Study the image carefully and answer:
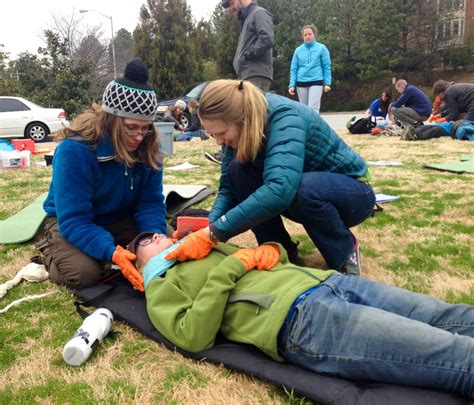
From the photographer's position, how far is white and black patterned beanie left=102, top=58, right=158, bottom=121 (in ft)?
8.59

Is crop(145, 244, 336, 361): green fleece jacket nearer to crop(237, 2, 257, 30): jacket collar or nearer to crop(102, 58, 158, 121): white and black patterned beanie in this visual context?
crop(102, 58, 158, 121): white and black patterned beanie

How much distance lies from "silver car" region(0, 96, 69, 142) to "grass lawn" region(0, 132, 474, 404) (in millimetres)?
9292

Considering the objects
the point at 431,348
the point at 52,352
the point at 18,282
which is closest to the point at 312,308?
the point at 431,348

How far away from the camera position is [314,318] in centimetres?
180

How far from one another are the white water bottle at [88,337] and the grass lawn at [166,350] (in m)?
0.04

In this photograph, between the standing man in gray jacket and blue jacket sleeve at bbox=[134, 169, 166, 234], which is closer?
blue jacket sleeve at bbox=[134, 169, 166, 234]

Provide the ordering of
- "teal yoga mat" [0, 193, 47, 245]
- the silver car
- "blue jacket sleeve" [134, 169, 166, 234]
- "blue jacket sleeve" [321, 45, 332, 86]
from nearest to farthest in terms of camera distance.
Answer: "blue jacket sleeve" [134, 169, 166, 234] < "teal yoga mat" [0, 193, 47, 245] < "blue jacket sleeve" [321, 45, 332, 86] < the silver car

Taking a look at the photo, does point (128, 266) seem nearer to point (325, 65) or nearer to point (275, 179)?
point (275, 179)

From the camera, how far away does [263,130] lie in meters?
2.40

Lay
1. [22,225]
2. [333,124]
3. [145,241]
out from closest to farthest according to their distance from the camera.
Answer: [145,241], [22,225], [333,124]

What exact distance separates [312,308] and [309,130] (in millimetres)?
1060

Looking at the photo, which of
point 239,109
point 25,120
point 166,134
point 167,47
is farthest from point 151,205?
point 167,47

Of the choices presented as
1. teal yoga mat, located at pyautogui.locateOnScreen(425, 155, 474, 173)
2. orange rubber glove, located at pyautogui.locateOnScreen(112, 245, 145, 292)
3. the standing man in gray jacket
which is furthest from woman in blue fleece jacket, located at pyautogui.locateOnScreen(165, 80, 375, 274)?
teal yoga mat, located at pyautogui.locateOnScreen(425, 155, 474, 173)

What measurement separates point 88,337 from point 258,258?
0.83 meters
